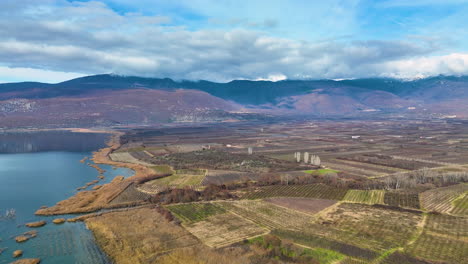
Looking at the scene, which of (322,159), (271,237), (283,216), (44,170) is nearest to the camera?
(271,237)

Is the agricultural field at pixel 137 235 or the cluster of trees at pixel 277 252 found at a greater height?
the cluster of trees at pixel 277 252

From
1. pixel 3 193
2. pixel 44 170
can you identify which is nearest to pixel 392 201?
pixel 3 193

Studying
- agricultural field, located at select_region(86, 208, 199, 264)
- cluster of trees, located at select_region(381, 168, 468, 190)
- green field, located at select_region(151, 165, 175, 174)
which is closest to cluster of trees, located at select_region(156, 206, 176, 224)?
agricultural field, located at select_region(86, 208, 199, 264)

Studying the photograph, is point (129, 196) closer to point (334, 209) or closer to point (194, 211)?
point (194, 211)

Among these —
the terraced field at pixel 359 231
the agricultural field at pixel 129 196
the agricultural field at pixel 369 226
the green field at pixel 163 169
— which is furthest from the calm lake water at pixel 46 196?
the agricultural field at pixel 369 226

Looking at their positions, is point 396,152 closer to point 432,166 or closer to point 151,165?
point 432,166

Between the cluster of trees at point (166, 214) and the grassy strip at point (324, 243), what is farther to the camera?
the cluster of trees at point (166, 214)

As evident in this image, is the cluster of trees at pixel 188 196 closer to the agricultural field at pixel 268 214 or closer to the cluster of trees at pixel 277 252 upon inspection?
the agricultural field at pixel 268 214
